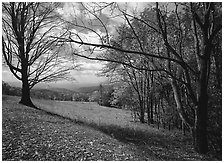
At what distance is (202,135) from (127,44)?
7.72m

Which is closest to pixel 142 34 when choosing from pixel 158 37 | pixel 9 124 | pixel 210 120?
pixel 158 37

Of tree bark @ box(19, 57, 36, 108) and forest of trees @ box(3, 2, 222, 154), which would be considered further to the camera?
tree bark @ box(19, 57, 36, 108)

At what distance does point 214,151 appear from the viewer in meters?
7.80

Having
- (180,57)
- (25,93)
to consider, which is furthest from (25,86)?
(180,57)

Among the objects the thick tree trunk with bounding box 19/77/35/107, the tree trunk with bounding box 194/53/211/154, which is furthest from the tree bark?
the tree trunk with bounding box 194/53/211/154

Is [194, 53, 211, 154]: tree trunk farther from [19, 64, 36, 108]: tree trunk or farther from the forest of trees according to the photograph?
[19, 64, 36, 108]: tree trunk

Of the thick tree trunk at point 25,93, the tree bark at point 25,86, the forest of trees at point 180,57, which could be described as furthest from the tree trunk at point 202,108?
the thick tree trunk at point 25,93

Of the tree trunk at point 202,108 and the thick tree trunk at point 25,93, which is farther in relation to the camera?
the thick tree trunk at point 25,93

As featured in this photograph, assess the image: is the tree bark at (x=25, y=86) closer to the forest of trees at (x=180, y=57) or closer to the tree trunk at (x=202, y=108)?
the forest of trees at (x=180, y=57)

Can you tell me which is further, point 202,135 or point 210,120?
point 210,120

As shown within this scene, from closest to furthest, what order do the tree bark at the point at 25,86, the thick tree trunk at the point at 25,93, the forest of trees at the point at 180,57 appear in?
the forest of trees at the point at 180,57 → the tree bark at the point at 25,86 → the thick tree trunk at the point at 25,93

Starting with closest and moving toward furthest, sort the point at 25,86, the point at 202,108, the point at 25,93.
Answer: the point at 202,108 → the point at 25,86 → the point at 25,93

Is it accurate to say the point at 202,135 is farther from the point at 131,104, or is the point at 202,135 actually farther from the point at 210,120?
the point at 131,104

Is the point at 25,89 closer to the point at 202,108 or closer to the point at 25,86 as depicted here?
the point at 25,86
